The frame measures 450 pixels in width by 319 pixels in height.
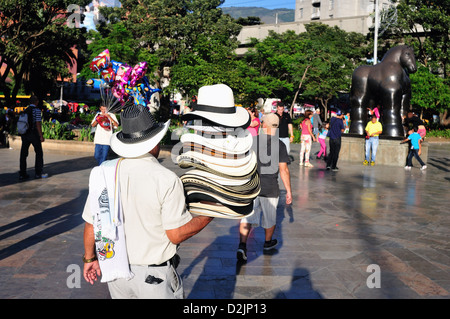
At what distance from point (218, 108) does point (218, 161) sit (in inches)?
18.6

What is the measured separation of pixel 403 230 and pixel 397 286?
2658mm

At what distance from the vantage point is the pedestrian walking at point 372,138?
617 inches

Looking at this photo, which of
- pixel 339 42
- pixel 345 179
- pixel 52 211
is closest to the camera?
pixel 52 211

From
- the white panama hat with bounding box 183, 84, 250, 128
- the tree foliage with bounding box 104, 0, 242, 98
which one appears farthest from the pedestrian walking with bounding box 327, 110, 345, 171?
the tree foliage with bounding box 104, 0, 242, 98

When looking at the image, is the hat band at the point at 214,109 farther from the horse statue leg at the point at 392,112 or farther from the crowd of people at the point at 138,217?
the horse statue leg at the point at 392,112

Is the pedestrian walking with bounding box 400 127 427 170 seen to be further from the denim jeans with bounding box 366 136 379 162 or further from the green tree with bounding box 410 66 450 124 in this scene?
the green tree with bounding box 410 66 450 124

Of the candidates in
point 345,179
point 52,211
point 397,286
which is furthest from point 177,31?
point 397,286

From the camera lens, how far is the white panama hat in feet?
10.7

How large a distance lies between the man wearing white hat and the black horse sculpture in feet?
47.8

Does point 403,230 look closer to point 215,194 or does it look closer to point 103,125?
point 215,194

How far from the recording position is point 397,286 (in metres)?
5.13

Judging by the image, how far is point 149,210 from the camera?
2.90m

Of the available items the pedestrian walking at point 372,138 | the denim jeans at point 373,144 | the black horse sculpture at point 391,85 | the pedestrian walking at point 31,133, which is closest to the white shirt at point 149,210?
the pedestrian walking at point 31,133

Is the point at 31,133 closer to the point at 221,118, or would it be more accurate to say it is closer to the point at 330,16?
the point at 221,118
